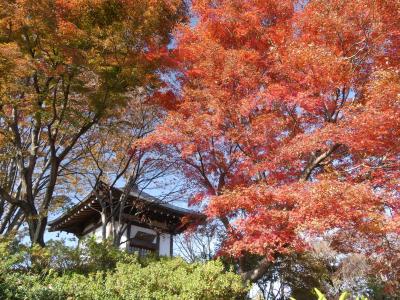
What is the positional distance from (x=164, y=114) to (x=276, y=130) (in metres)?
4.26

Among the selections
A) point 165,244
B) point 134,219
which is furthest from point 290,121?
point 165,244

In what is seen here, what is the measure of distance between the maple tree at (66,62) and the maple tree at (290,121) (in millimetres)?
1858

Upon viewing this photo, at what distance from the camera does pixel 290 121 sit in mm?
12352

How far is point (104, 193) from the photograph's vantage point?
1541 cm

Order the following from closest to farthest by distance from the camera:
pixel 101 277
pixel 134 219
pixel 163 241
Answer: pixel 101 277, pixel 134 219, pixel 163 241

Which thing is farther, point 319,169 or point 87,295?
point 319,169

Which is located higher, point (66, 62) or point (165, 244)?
point (66, 62)

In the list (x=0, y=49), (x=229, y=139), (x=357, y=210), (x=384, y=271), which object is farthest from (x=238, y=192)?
(x=384, y=271)

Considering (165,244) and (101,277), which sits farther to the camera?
(165,244)

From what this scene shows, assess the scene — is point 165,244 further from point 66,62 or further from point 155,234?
point 66,62

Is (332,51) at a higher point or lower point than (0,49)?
higher

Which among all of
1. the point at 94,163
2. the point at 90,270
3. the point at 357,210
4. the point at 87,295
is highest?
the point at 94,163

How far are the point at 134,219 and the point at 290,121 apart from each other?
780cm

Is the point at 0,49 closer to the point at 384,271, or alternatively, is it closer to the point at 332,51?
the point at 332,51
